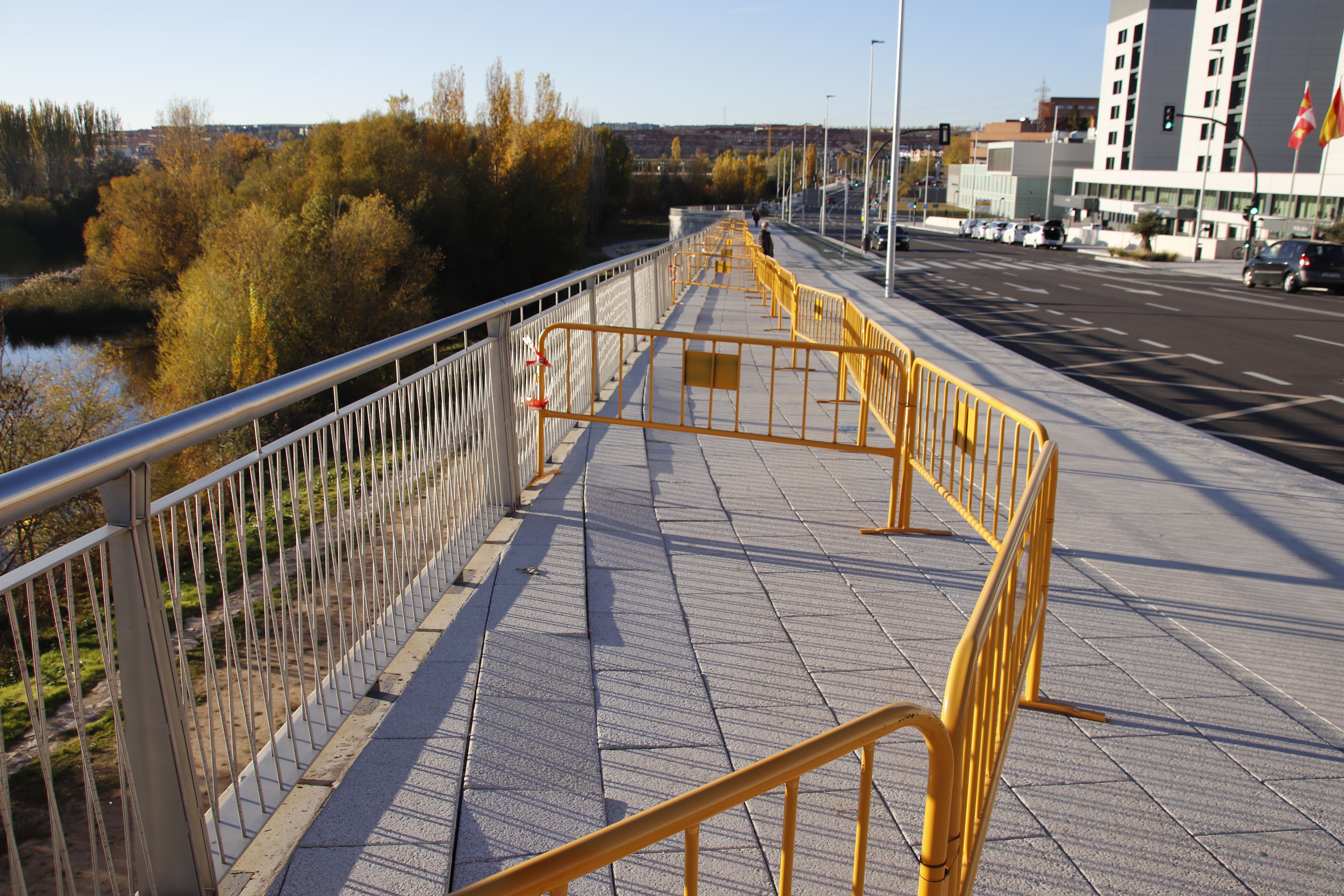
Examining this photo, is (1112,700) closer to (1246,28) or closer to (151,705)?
(151,705)

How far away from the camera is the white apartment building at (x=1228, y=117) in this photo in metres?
54.6

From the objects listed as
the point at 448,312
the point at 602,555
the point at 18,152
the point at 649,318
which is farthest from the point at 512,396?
the point at 18,152

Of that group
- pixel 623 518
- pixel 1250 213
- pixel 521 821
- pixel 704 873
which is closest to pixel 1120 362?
pixel 623 518

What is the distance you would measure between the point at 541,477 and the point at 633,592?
2.10m

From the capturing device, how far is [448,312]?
4647 centimetres

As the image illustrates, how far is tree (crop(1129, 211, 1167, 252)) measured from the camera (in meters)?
51.5

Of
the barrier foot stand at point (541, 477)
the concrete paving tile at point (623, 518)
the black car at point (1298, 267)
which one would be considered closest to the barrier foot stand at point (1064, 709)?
the concrete paving tile at point (623, 518)

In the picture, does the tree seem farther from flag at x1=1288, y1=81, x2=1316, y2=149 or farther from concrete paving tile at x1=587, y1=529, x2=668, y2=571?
concrete paving tile at x1=587, y1=529, x2=668, y2=571

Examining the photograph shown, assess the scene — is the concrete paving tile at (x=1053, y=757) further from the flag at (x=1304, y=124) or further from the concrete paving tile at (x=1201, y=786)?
the flag at (x=1304, y=124)

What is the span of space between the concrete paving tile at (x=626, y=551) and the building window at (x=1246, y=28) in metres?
76.4

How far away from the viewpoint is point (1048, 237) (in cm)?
5947

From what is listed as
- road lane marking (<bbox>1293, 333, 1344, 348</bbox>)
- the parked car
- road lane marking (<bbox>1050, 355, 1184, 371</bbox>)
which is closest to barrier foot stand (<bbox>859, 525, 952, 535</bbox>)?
road lane marking (<bbox>1050, 355, 1184, 371</bbox>)

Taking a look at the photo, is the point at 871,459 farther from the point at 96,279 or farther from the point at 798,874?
the point at 96,279

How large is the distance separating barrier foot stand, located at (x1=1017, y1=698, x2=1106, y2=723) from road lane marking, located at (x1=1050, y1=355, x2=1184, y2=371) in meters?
11.7
